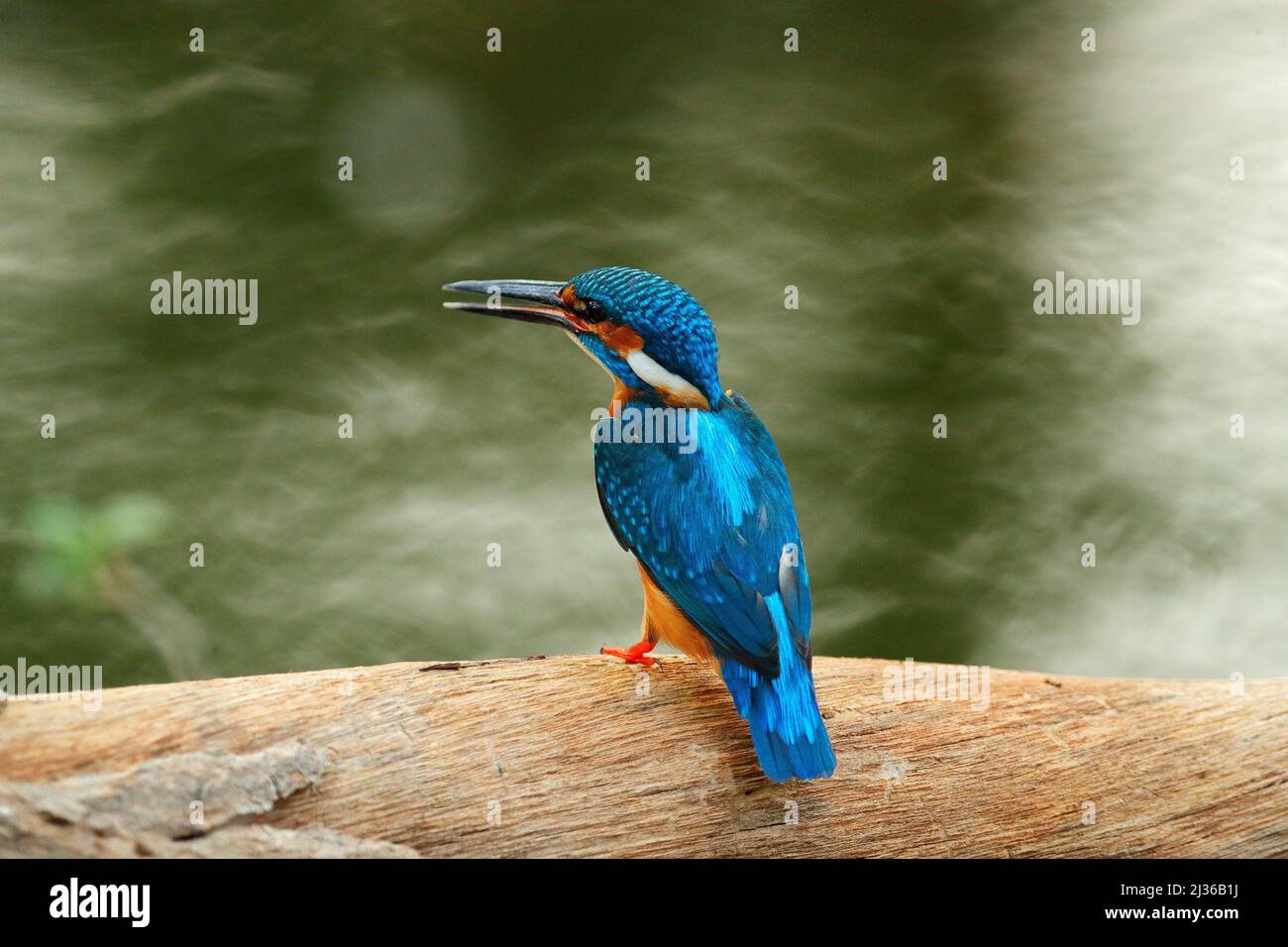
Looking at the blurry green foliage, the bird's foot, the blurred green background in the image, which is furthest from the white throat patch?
the blurry green foliage

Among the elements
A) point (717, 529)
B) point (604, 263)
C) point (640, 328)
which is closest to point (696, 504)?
point (717, 529)

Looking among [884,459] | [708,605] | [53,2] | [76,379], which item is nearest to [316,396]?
[76,379]

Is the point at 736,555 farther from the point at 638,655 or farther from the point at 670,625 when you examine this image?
the point at 638,655

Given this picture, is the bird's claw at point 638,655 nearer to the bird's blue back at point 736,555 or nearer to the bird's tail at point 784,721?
the bird's blue back at point 736,555

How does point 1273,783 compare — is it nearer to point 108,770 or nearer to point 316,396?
point 108,770

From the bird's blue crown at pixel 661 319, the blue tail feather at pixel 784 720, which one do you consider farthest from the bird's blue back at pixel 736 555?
the bird's blue crown at pixel 661 319

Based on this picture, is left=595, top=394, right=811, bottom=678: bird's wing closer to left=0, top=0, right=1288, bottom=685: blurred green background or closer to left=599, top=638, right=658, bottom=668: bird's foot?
left=599, top=638, right=658, bottom=668: bird's foot
